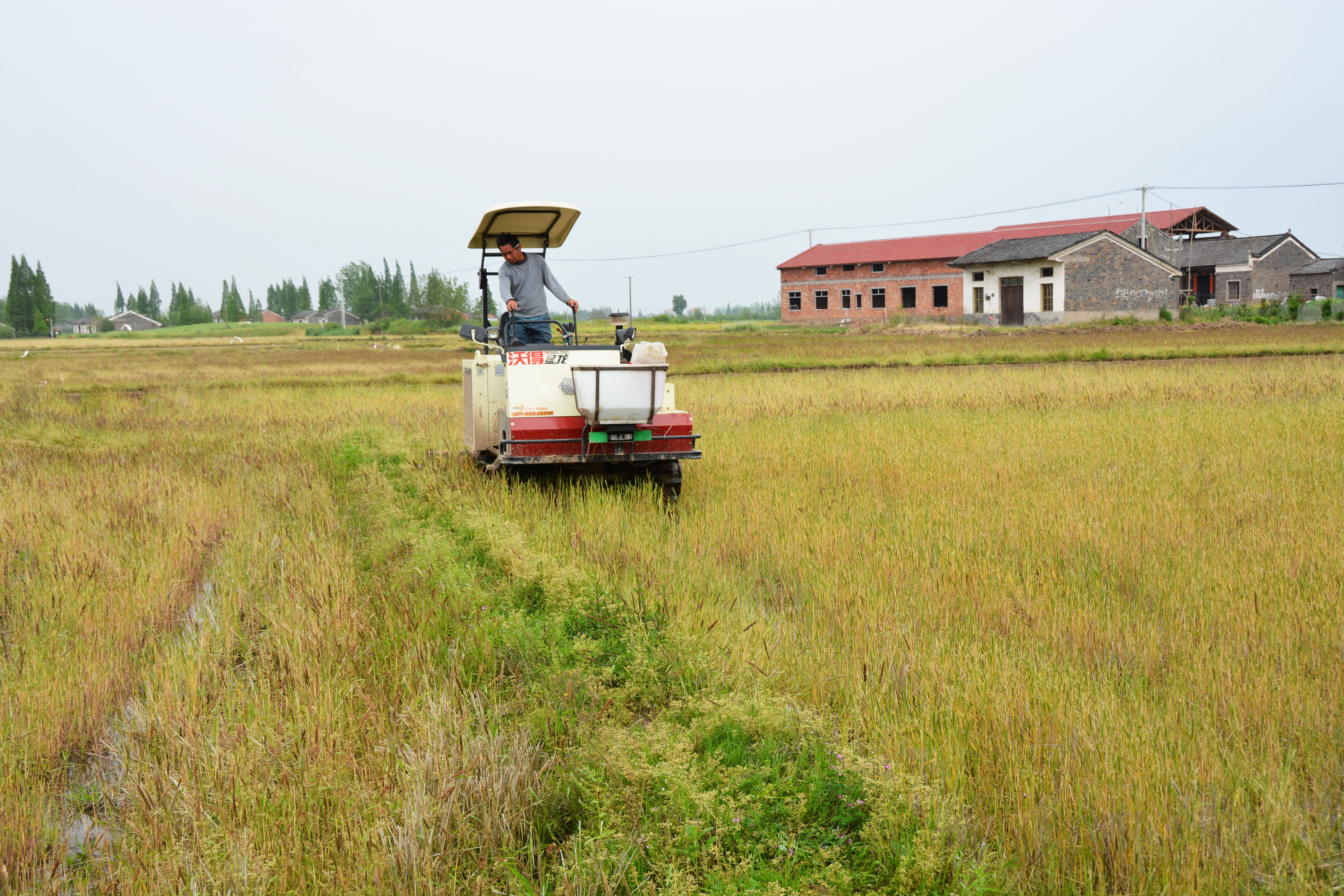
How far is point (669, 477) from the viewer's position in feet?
25.5

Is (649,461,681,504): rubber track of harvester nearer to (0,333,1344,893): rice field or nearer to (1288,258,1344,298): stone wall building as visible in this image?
(0,333,1344,893): rice field

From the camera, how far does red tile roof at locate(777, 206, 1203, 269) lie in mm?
50656

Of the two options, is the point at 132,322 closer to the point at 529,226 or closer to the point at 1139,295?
the point at 1139,295

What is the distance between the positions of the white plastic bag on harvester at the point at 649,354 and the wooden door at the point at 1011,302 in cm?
4017

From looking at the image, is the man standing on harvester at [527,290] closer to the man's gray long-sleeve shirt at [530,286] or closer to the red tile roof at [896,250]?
the man's gray long-sleeve shirt at [530,286]

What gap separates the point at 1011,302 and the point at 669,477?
4088 cm

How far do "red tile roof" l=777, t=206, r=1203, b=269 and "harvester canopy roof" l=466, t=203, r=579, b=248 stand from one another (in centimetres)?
4341

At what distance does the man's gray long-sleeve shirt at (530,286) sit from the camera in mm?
8562

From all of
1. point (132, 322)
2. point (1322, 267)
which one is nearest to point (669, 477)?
point (1322, 267)

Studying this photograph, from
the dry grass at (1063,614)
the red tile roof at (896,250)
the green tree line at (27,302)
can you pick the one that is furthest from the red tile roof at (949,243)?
the green tree line at (27,302)

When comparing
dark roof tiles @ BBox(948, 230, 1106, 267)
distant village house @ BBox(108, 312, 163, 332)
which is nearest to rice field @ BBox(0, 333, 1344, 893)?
dark roof tiles @ BBox(948, 230, 1106, 267)

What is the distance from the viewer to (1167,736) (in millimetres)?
3102

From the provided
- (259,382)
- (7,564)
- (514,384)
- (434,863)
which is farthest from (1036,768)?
(259,382)

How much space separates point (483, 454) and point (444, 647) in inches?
182
